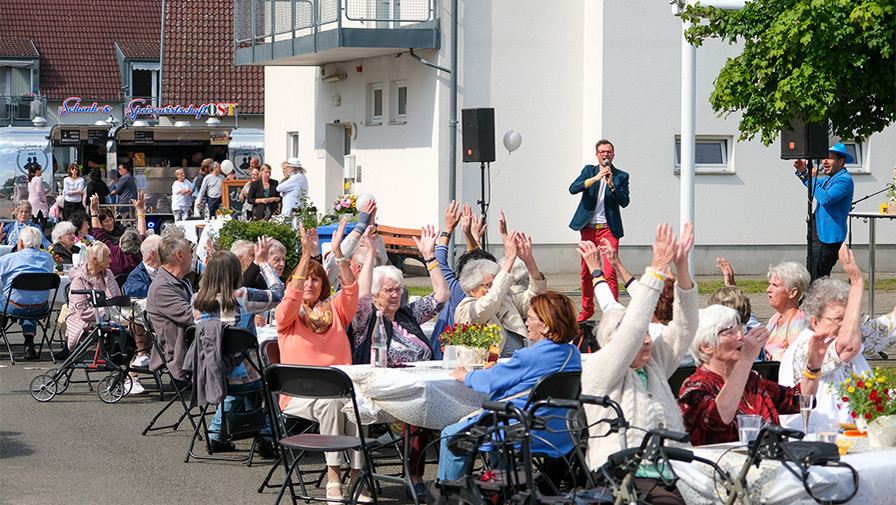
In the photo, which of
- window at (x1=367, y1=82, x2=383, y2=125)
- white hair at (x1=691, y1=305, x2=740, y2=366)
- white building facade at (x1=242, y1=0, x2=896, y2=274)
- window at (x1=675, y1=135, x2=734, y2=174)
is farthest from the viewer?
window at (x1=367, y1=82, x2=383, y2=125)

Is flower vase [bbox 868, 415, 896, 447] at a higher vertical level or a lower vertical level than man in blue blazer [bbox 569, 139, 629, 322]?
lower

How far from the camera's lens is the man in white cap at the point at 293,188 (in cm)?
2097

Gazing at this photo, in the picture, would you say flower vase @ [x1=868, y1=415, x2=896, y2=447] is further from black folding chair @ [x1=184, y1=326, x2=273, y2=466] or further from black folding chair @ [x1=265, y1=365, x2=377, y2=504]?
black folding chair @ [x1=184, y1=326, x2=273, y2=466]

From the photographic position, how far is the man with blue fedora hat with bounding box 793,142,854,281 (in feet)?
41.8

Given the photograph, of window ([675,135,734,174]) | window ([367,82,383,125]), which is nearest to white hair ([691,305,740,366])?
window ([675,135,734,174])

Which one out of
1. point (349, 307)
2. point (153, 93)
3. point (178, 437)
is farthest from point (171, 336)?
point (153, 93)

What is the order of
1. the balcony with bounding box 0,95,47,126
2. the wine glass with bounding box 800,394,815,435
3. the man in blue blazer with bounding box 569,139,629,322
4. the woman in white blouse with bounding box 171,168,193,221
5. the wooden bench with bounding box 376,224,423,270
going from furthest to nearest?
the balcony with bounding box 0,95,47,126 < the woman in white blouse with bounding box 171,168,193,221 < the wooden bench with bounding box 376,224,423,270 < the man in blue blazer with bounding box 569,139,629,322 < the wine glass with bounding box 800,394,815,435

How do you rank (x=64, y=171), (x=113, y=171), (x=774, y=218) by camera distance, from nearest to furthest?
1. (x=774, y=218)
2. (x=113, y=171)
3. (x=64, y=171)

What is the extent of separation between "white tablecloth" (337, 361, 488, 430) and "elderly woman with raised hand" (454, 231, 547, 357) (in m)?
0.99

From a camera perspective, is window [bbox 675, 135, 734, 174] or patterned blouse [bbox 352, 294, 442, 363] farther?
window [bbox 675, 135, 734, 174]

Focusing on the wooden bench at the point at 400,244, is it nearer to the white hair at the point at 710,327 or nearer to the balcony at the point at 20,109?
the white hair at the point at 710,327

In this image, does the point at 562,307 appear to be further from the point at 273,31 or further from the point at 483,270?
the point at 273,31

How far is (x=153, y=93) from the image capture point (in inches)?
1780

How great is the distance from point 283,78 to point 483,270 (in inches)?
768
